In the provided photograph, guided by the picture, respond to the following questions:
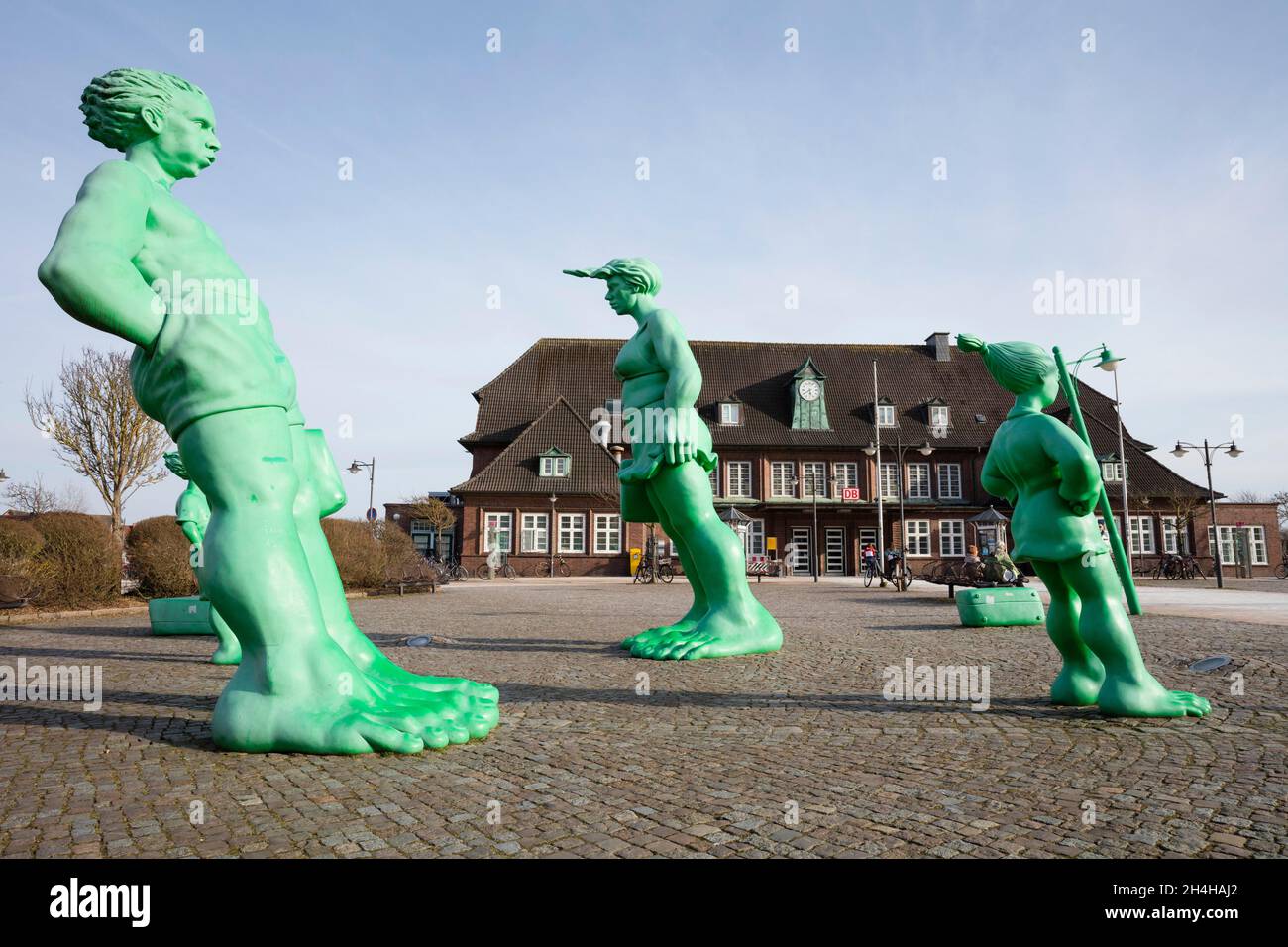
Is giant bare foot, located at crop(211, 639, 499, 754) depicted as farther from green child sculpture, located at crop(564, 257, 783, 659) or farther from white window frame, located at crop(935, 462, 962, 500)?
white window frame, located at crop(935, 462, 962, 500)

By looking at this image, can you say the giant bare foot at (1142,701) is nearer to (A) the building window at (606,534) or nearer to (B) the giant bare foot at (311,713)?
(B) the giant bare foot at (311,713)

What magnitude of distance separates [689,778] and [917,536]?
113ft

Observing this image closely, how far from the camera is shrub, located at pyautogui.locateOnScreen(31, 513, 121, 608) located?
1209 cm

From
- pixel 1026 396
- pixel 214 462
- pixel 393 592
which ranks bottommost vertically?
pixel 393 592

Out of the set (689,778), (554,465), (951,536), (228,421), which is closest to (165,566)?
(228,421)

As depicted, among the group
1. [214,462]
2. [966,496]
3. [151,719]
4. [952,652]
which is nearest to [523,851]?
[214,462]

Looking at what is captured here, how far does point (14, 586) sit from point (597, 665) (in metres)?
9.94

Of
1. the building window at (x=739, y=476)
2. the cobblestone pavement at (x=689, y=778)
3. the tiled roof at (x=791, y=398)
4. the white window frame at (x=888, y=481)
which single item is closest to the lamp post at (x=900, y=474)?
the white window frame at (x=888, y=481)

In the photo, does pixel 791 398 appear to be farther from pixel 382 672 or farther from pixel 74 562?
pixel 382 672

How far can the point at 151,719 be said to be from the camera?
4.30m

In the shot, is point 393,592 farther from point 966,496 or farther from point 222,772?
point 966,496

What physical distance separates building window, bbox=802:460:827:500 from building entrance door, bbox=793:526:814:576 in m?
1.68

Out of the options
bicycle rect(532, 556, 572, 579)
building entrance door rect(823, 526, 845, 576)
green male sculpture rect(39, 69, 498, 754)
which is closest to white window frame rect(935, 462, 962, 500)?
building entrance door rect(823, 526, 845, 576)

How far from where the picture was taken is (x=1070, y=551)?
14.1 feet
